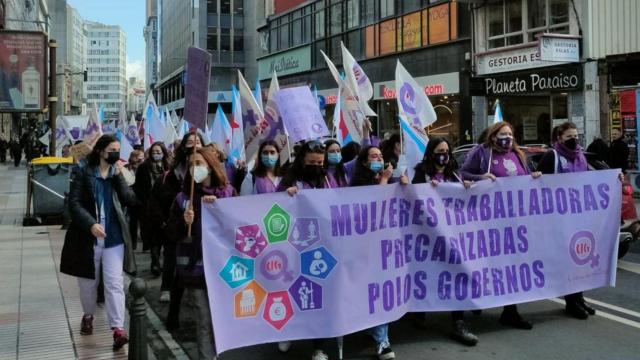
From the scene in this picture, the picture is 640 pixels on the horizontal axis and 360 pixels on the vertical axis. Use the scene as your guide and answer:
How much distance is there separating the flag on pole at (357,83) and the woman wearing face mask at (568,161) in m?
2.69

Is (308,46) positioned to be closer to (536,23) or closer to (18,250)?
(536,23)

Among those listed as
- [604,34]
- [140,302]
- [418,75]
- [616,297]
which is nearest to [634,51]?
[604,34]

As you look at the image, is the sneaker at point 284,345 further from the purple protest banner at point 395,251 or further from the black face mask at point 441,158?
the black face mask at point 441,158

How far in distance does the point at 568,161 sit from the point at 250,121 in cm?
430

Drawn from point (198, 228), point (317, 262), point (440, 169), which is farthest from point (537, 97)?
point (198, 228)

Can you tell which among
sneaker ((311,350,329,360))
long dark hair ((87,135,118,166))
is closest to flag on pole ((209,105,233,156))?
long dark hair ((87,135,118,166))

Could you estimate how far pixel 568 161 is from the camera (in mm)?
6379

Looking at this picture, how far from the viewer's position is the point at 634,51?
19125 mm

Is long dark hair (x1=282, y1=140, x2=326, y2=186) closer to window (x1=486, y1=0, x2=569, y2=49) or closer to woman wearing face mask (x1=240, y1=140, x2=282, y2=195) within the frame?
woman wearing face mask (x1=240, y1=140, x2=282, y2=195)

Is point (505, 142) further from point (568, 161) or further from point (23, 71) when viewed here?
point (23, 71)

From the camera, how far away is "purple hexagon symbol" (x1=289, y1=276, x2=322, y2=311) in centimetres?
499

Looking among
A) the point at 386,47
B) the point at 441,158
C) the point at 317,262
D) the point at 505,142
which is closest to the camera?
the point at 317,262

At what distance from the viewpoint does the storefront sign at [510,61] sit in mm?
21094

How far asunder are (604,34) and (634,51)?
3.51 ft
